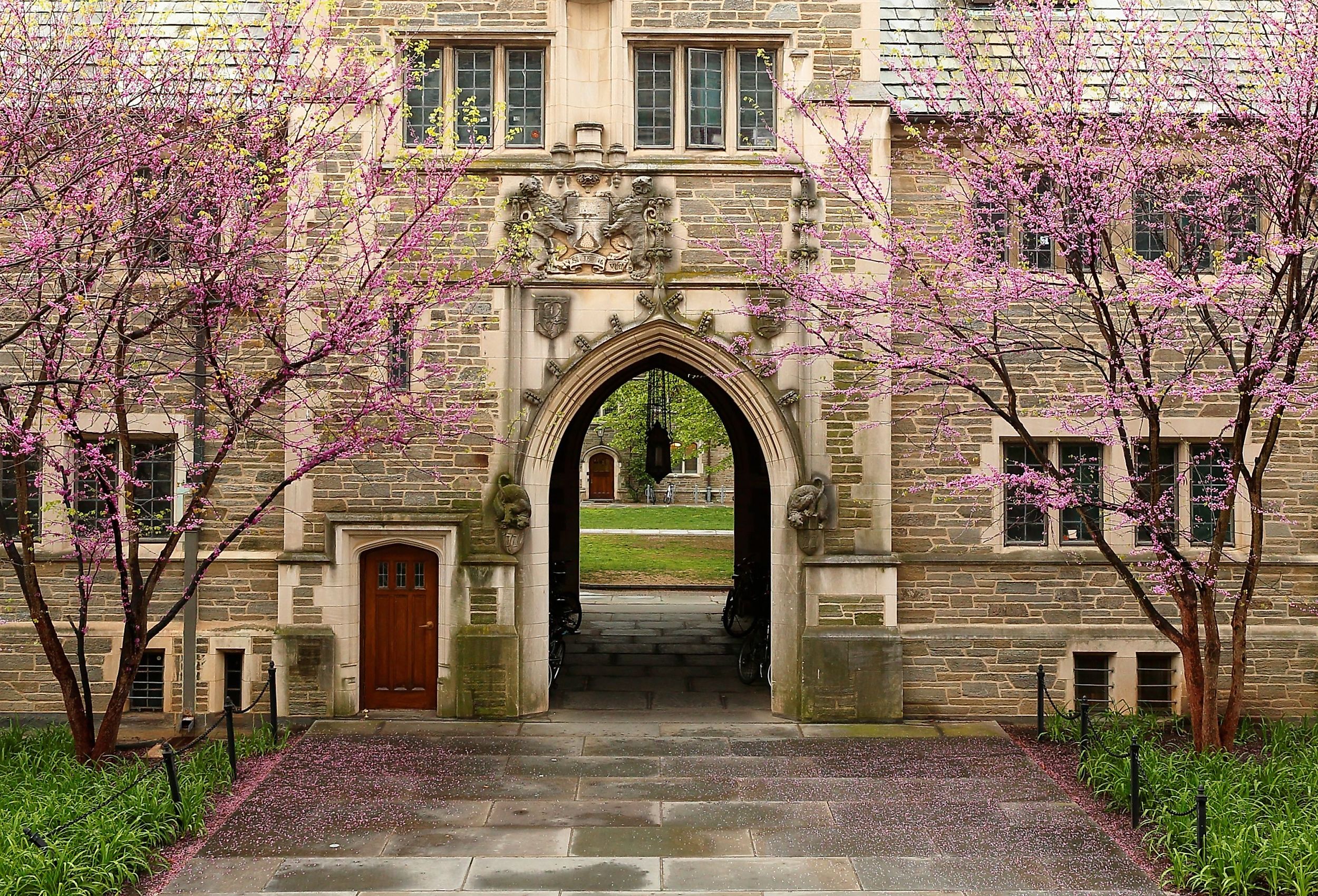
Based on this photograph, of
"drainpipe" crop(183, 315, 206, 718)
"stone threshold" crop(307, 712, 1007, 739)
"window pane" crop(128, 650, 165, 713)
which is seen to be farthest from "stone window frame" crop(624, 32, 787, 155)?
"window pane" crop(128, 650, 165, 713)

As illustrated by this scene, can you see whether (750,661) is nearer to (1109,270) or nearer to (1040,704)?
(1040,704)

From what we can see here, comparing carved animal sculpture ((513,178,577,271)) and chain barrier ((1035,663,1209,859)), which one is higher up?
carved animal sculpture ((513,178,577,271))

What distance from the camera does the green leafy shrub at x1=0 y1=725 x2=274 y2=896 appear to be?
732 cm

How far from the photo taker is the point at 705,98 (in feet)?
41.3

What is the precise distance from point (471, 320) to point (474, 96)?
2.54 meters

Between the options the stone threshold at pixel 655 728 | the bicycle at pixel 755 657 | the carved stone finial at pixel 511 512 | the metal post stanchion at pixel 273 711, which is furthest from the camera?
the bicycle at pixel 755 657

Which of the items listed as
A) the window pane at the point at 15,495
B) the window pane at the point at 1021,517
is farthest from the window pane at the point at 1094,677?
the window pane at the point at 15,495

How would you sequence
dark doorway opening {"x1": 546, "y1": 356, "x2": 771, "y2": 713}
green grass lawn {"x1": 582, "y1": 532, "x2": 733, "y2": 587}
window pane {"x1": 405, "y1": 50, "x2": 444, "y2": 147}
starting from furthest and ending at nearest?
green grass lawn {"x1": 582, "y1": 532, "x2": 733, "y2": 587} → dark doorway opening {"x1": 546, "y1": 356, "x2": 771, "y2": 713} → window pane {"x1": 405, "y1": 50, "x2": 444, "y2": 147}

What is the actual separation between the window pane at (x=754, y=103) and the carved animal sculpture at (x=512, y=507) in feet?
15.4

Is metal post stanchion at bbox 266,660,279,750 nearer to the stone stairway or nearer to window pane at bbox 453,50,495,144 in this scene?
the stone stairway

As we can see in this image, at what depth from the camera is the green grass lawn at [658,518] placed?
35844 millimetres

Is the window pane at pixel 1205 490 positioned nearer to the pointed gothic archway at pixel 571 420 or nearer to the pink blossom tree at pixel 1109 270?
the pink blossom tree at pixel 1109 270

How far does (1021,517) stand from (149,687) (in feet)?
34.1

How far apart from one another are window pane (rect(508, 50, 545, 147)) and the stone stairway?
667cm
